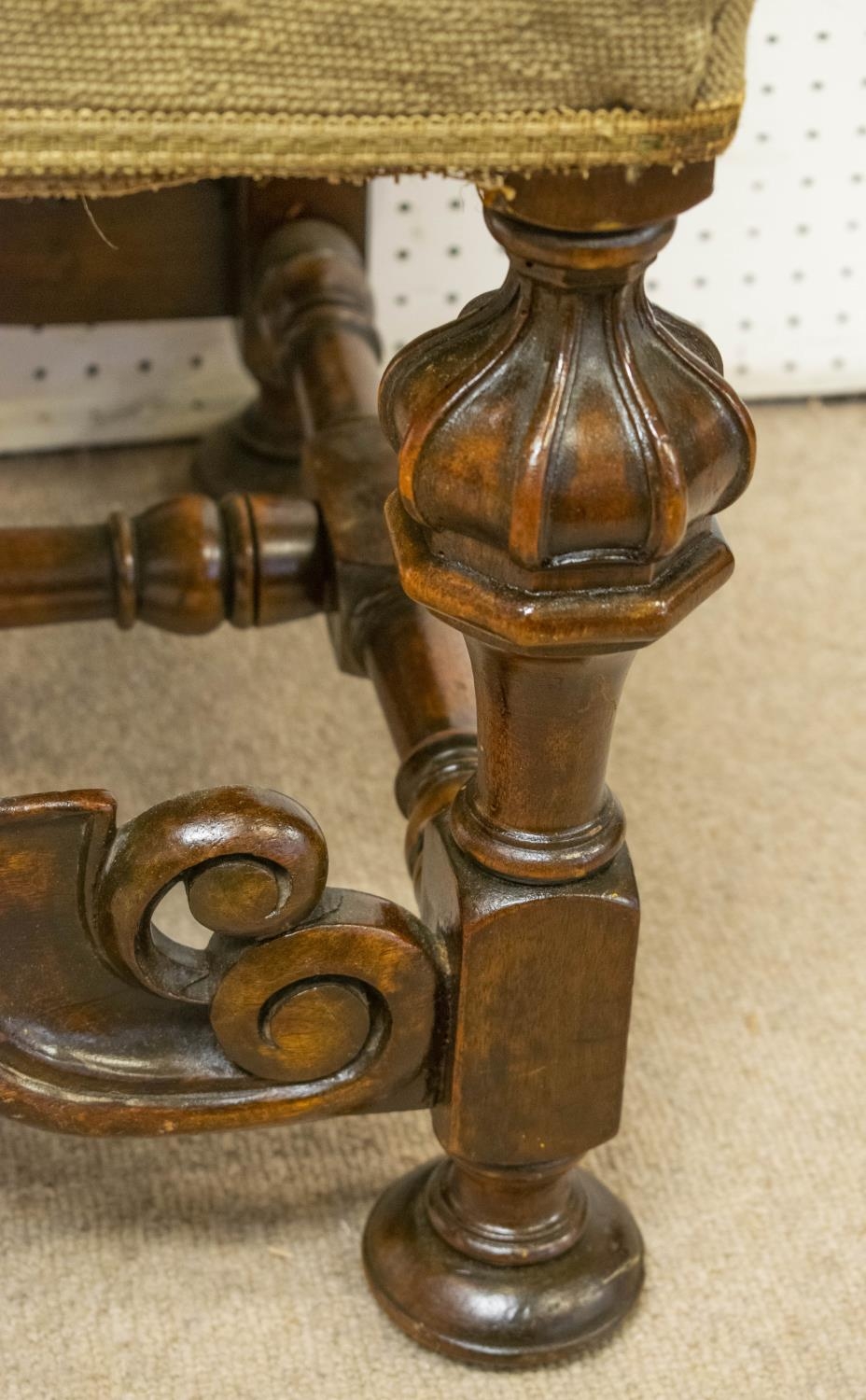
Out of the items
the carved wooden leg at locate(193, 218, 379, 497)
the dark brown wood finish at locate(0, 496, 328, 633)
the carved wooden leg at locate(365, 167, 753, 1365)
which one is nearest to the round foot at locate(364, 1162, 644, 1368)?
the carved wooden leg at locate(365, 167, 753, 1365)

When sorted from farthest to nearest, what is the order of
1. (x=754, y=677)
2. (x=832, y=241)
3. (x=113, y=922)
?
(x=832, y=241), (x=754, y=677), (x=113, y=922)

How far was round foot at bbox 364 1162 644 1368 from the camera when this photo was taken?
2.11 ft

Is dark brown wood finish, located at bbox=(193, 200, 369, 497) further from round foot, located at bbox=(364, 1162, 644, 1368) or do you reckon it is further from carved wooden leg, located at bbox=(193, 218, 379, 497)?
round foot, located at bbox=(364, 1162, 644, 1368)

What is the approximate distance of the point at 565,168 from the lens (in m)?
0.43

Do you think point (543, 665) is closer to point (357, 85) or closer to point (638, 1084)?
point (357, 85)

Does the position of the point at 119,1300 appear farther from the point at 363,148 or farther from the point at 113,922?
the point at 363,148

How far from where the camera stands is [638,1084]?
2.56 feet

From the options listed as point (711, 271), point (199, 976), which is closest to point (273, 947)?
point (199, 976)

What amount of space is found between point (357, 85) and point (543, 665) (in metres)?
0.19

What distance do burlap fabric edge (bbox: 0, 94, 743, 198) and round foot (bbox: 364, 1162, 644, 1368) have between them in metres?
0.42

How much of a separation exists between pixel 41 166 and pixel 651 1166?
1.66ft

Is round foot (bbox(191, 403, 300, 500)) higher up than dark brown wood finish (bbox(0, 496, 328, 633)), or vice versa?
dark brown wood finish (bbox(0, 496, 328, 633))

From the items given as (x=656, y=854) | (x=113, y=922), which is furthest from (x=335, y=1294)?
(x=656, y=854)

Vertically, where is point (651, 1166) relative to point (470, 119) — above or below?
below
